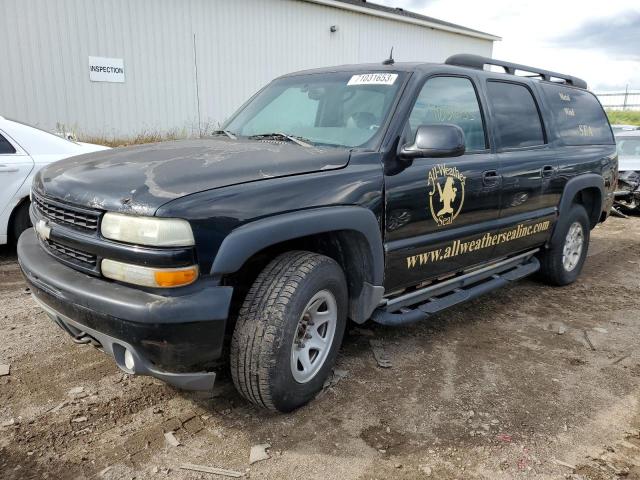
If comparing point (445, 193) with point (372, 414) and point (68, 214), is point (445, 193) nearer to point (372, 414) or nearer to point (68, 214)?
point (372, 414)

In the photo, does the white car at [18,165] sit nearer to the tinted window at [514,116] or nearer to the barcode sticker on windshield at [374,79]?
the barcode sticker on windshield at [374,79]

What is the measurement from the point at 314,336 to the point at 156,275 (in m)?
0.98

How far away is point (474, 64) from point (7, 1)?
33.8ft

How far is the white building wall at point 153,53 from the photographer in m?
10.9

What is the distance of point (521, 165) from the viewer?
4.01m

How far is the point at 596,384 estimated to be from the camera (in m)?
3.20

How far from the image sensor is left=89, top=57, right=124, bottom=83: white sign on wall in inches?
463

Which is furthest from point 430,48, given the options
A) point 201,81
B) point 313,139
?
point 313,139

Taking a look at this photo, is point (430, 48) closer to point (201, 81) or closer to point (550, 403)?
point (201, 81)

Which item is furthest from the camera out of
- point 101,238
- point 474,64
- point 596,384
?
point 474,64

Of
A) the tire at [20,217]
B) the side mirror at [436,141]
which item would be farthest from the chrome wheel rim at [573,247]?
the tire at [20,217]

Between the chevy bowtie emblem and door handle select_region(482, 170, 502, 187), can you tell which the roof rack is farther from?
the chevy bowtie emblem

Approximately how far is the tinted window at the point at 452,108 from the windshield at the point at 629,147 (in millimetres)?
8242

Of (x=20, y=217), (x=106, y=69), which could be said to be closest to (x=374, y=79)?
(x=20, y=217)
